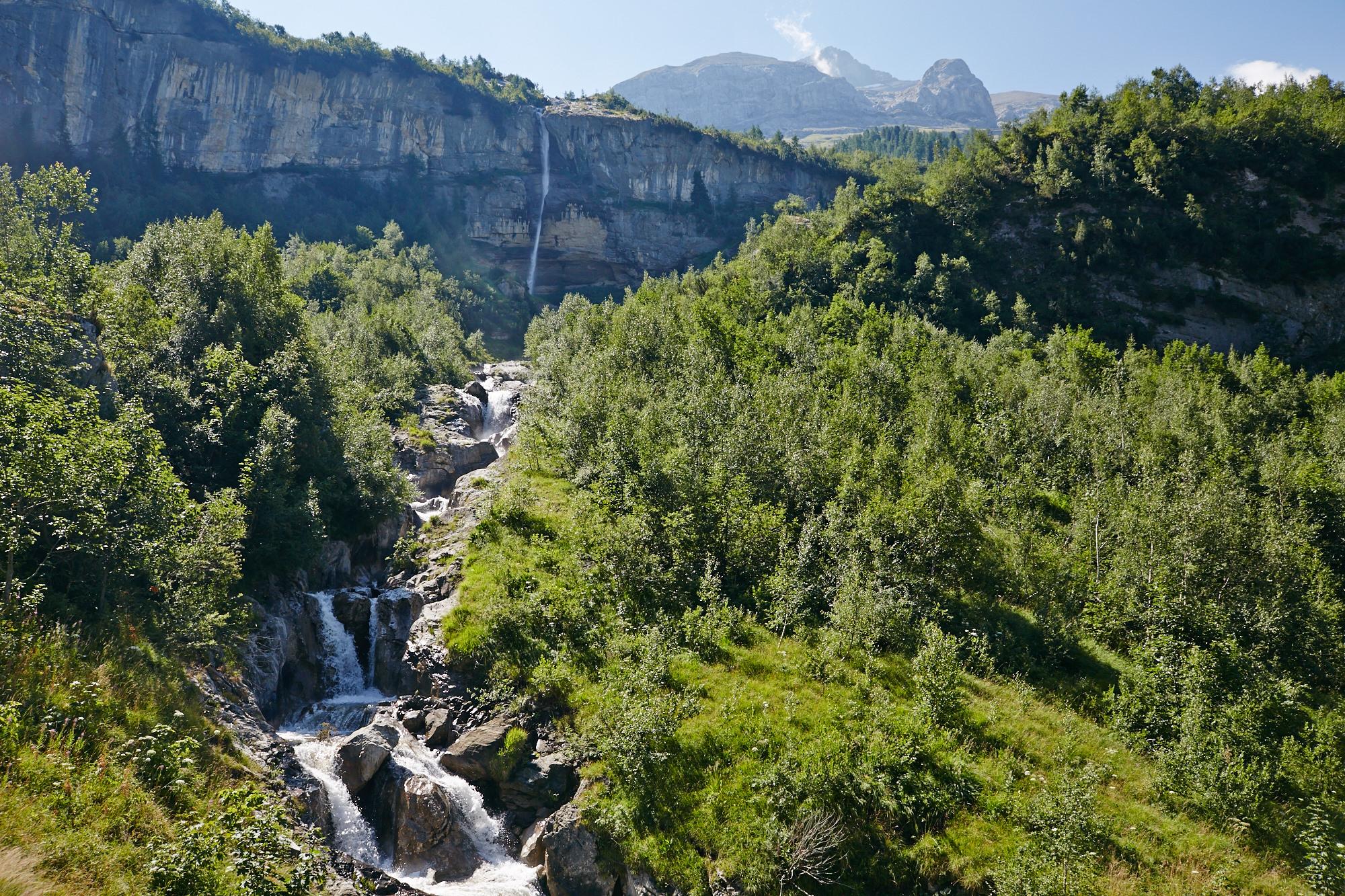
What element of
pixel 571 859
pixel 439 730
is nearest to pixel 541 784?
pixel 571 859

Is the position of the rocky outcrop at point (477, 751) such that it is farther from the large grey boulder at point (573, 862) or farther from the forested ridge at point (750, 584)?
the large grey boulder at point (573, 862)

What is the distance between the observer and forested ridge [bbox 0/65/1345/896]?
1883cm

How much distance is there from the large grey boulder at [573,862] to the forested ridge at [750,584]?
89cm

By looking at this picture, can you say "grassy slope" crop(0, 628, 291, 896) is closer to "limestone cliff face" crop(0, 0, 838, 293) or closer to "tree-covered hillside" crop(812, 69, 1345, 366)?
"tree-covered hillside" crop(812, 69, 1345, 366)

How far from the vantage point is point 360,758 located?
81.1 ft

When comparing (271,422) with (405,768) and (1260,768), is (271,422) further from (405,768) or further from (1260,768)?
(1260,768)

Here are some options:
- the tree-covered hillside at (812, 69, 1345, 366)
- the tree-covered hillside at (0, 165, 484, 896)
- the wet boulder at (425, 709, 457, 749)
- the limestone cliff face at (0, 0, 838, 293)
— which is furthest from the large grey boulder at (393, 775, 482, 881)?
the limestone cliff face at (0, 0, 838, 293)

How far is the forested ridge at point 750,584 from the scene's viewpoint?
18828mm

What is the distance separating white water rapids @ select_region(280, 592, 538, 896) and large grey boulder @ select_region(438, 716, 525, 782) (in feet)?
1.23

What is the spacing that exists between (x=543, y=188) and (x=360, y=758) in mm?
144795

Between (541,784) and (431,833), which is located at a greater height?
(541,784)

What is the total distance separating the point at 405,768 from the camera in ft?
82.4

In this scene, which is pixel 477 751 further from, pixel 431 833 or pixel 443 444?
pixel 443 444

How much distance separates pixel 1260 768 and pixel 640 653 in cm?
2044
